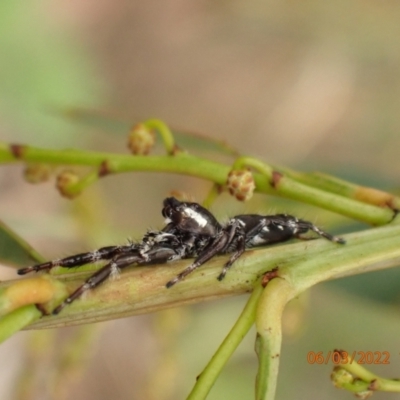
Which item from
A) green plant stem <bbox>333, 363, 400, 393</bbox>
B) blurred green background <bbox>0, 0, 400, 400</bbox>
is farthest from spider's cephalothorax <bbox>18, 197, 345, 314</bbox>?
blurred green background <bbox>0, 0, 400, 400</bbox>

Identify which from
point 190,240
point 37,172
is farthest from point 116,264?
point 37,172

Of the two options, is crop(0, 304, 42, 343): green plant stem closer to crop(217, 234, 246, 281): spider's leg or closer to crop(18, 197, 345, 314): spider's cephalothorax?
crop(18, 197, 345, 314): spider's cephalothorax

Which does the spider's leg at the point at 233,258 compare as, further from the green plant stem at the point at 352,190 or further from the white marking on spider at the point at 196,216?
the green plant stem at the point at 352,190

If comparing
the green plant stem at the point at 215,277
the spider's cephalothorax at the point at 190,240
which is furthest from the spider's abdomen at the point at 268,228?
the green plant stem at the point at 215,277

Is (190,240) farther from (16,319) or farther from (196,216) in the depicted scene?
(16,319)

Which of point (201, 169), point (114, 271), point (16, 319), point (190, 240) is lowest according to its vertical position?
point (16, 319)

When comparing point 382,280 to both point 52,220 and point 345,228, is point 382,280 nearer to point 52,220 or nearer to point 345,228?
point 345,228
